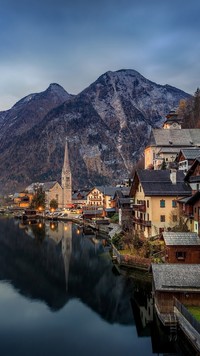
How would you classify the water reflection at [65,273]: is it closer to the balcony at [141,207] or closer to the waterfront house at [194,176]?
the balcony at [141,207]

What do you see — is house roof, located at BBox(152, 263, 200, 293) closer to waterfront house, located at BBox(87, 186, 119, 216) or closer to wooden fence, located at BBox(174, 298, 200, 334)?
wooden fence, located at BBox(174, 298, 200, 334)

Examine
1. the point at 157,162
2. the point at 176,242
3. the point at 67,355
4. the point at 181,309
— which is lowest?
the point at 67,355

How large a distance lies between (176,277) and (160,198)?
86.1 ft

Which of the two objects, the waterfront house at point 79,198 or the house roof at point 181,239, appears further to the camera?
the waterfront house at point 79,198

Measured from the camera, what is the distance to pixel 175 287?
28531 millimetres

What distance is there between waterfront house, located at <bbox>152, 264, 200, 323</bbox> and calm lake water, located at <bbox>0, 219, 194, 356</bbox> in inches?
82.9

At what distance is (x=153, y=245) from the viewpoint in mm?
49125

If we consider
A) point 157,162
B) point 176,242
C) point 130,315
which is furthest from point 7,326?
point 157,162

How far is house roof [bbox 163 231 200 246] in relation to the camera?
3825 centimetres

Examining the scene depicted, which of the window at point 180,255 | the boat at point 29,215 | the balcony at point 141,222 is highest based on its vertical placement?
the balcony at point 141,222

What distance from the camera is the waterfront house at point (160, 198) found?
54312 millimetres

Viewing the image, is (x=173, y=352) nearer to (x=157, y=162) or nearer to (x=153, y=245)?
(x=153, y=245)

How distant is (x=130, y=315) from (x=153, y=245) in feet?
49.8

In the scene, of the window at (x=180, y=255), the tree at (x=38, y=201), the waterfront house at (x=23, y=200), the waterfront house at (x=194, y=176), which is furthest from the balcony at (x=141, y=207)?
the waterfront house at (x=23, y=200)
